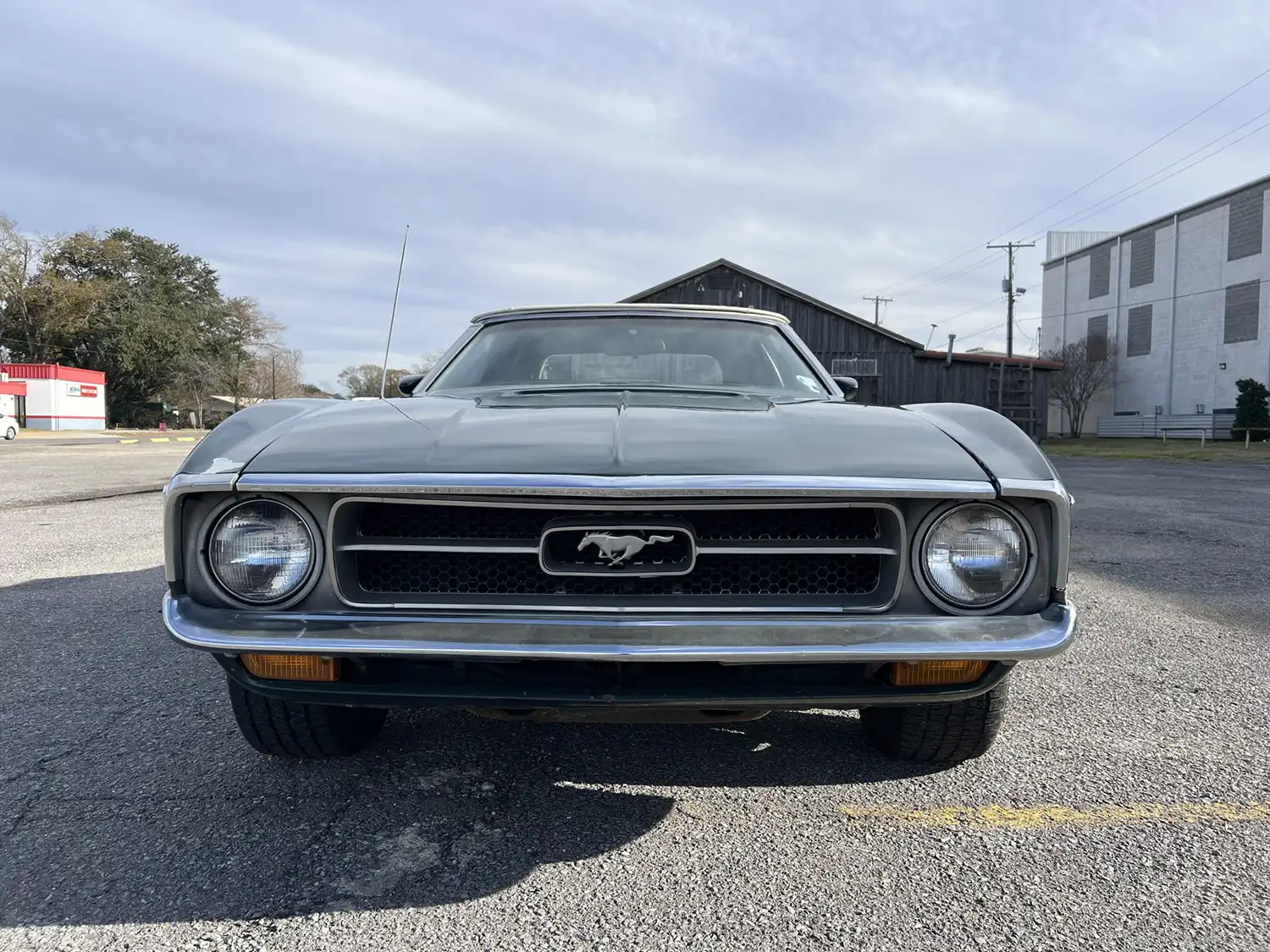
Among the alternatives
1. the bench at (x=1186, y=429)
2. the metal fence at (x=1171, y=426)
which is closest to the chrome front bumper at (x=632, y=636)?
the metal fence at (x=1171, y=426)

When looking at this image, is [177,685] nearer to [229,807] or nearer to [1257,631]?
[229,807]

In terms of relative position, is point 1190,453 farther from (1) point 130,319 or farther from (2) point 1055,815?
(1) point 130,319

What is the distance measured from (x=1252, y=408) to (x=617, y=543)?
38.3 meters

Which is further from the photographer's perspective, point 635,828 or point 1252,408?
point 1252,408

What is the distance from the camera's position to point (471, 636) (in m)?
1.66

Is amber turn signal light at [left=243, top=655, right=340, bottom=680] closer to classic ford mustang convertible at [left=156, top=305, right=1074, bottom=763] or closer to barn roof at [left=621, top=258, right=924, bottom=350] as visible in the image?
classic ford mustang convertible at [left=156, top=305, right=1074, bottom=763]

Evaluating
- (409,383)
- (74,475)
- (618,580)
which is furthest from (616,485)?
(74,475)

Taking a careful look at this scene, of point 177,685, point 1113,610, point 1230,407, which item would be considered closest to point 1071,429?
point 1230,407

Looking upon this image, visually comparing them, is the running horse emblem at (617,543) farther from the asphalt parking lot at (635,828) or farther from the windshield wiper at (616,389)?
the windshield wiper at (616,389)

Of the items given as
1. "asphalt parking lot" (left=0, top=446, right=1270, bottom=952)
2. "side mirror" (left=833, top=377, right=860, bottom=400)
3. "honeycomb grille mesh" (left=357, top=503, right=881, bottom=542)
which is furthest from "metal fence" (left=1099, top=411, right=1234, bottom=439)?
"honeycomb grille mesh" (left=357, top=503, right=881, bottom=542)

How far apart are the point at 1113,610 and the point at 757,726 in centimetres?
270

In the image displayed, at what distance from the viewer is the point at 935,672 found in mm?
1784

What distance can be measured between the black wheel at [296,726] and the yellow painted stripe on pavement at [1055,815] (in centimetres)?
137

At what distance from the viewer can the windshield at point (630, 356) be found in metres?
3.01
